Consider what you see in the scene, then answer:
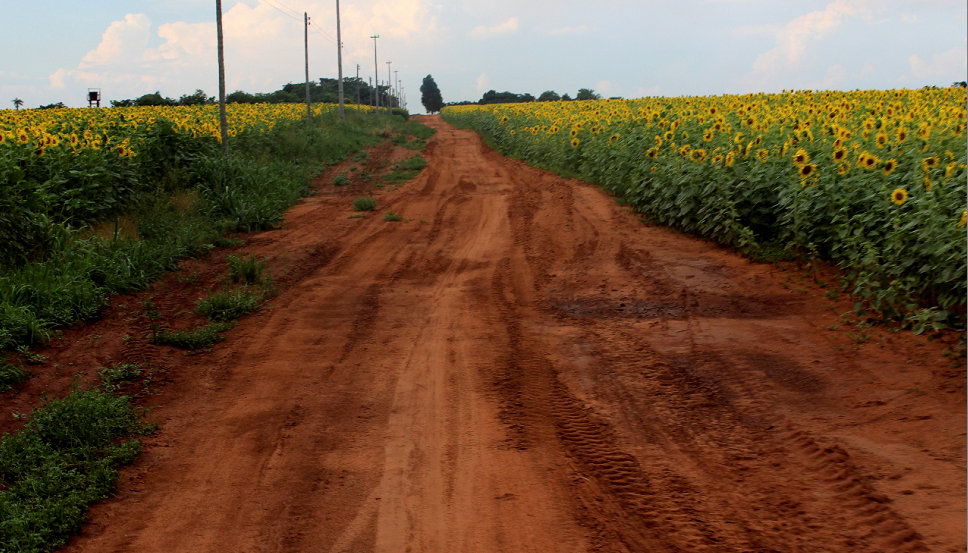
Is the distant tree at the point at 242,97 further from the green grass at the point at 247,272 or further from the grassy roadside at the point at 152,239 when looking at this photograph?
the green grass at the point at 247,272

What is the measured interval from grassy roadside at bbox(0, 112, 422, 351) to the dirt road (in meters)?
1.59

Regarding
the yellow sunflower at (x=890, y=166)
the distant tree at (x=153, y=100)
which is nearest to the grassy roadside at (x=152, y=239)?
the yellow sunflower at (x=890, y=166)

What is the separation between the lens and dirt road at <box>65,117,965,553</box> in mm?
3900

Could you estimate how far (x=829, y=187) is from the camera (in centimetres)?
821

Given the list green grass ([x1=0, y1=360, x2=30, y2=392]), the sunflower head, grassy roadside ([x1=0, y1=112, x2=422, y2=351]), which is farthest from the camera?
grassy roadside ([x1=0, y1=112, x2=422, y2=351])

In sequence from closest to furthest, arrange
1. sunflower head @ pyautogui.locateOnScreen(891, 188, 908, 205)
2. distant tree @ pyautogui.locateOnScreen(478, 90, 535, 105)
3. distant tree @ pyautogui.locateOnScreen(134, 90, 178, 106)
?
sunflower head @ pyautogui.locateOnScreen(891, 188, 908, 205) → distant tree @ pyautogui.locateOnScreen(134, 90, 178, 106) → distant tree @ pyautogui.locateOnScreen(478, 90, 535, 105)

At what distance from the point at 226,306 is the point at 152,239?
3.14 meters

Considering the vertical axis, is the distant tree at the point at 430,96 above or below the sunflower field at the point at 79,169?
above

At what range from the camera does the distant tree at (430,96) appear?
422 ft

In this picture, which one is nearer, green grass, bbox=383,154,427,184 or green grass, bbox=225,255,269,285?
green grass, bbox=225,255,269,285

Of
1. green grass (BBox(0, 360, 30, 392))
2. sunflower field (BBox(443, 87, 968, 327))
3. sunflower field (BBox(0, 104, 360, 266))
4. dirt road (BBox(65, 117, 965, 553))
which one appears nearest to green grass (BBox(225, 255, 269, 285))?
dirt road (BBox(65, 117, 965, 553))

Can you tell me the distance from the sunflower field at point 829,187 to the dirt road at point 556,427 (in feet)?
1.72

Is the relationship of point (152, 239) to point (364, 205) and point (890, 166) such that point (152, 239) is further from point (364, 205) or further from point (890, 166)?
point (890, 166)

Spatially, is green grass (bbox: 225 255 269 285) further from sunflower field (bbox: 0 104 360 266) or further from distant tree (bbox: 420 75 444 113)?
distant tree (bbox: 420 75 444 113)
